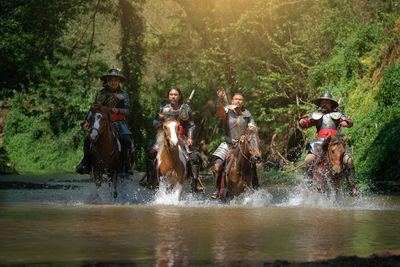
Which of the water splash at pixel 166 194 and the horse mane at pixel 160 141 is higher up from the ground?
the horse mane at pixel 160 141

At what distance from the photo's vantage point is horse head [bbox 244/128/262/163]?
13.5m

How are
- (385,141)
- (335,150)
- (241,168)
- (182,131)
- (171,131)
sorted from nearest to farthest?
(335,150)
(171,131)
(241,168)
(182,131)
(385,141)

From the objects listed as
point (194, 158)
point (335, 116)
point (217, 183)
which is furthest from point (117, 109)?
point (335, 116)

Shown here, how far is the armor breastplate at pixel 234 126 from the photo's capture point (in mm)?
14523

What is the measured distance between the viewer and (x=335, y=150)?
43.8 ft

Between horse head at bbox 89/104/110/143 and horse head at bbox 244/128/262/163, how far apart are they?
9.30 ft

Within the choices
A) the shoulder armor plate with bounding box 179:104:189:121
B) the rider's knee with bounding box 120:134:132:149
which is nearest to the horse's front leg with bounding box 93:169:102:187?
the rider's knee with bounding box 120:134:132:149

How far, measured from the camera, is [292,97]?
30531 mm

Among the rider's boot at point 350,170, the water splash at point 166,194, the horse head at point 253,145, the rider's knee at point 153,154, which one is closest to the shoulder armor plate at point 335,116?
the rider's boot at point 350,170

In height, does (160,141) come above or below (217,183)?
above

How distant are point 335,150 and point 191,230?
5065 millimetres

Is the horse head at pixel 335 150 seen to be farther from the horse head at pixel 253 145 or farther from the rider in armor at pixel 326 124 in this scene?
the horse head at pixel 253 145

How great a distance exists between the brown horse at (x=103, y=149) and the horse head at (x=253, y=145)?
9.11ft

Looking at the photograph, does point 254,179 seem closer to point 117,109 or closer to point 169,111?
point 169,111
